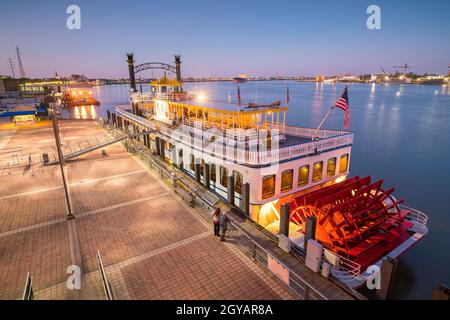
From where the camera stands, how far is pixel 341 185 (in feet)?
54.2

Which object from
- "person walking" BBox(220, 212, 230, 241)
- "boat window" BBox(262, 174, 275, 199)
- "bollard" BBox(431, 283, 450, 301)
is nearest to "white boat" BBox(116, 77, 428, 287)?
"boat window" BBox(262, 174, 275, 199)

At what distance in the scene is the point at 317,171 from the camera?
17.0 m

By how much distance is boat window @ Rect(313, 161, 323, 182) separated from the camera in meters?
16.8

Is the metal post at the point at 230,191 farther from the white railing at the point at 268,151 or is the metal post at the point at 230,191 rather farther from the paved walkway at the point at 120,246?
the paved walkway at the point at 120,246

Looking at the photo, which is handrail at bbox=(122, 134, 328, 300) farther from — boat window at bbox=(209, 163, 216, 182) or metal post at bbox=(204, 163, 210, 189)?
boat window at bbox=(209, 163, 216, 182)

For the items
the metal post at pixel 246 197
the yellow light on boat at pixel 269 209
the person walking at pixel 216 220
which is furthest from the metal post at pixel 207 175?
the person walking at pixel 216 220

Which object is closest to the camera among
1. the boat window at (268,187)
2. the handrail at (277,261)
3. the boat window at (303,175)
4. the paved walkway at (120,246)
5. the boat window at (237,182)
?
the handrail at (277,261)

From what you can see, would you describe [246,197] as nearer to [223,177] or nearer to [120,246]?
[223,177]

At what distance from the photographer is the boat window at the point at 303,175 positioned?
1606 centimetres

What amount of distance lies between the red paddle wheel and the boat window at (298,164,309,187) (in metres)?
1.19

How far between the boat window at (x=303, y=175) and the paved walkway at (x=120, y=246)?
23.6 ft

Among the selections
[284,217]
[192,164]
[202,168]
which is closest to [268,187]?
[284,217]

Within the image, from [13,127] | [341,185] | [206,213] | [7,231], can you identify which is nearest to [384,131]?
[341,185]
